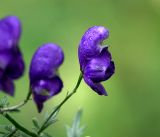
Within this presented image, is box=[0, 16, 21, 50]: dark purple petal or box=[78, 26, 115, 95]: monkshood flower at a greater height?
box=[0, 16, 21, 50]: dark purple petal

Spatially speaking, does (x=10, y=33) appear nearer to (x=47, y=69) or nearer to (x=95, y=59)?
(x=47, y=69)

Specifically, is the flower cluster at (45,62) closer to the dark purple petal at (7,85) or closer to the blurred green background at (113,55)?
the dark purple petal at (7,85)

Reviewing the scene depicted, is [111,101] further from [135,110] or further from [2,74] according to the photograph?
[2,74]

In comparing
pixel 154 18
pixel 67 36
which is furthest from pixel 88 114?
pixel 154 18

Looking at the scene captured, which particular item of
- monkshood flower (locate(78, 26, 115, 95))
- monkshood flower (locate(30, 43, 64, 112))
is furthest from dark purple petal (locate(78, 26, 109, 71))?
monkshood flower (locate(30, 43, 64, 112))

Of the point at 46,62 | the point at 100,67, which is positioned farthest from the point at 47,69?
the point at 100,67

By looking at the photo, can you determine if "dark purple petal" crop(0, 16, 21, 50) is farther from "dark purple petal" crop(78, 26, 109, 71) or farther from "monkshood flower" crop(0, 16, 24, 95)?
"dark purple petal" crop(78, 26, 109, 71)
